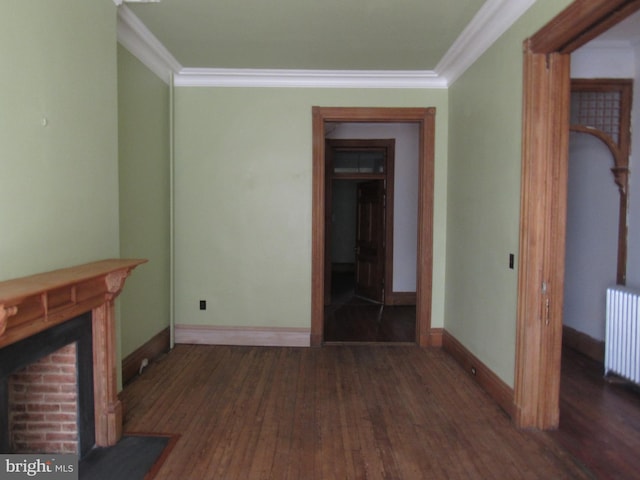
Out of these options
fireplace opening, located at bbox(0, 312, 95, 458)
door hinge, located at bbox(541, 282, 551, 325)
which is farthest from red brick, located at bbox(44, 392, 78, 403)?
door hinge, located at bbox(541, 282, 551, 325)

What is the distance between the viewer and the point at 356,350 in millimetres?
4375

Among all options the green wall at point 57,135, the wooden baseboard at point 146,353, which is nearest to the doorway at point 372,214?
the wooden baseboard at point 146,353

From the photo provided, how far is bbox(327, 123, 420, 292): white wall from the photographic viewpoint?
6586 mm

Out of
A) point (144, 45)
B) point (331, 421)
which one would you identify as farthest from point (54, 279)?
point (144, 45)

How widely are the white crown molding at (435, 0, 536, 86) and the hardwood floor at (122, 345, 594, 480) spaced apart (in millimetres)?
2739

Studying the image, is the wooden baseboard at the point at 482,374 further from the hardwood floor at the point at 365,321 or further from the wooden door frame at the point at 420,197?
the hardwood floor at the point at 365,321

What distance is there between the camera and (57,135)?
2.17 m

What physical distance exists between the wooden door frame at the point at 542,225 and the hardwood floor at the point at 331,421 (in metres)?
0.32

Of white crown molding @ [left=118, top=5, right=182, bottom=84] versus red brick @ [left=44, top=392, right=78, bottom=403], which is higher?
white crown molding @ [left=118, top=5, right=182, bottom=84]

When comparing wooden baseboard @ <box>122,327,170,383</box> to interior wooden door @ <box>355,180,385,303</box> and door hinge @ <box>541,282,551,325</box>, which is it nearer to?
door hinge @ <box>541,282,551,325</box>

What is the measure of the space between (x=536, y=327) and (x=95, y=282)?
2.63 meters

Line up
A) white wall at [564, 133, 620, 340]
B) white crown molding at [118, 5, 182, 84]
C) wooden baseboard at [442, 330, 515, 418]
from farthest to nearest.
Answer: white wall at [564, 133, 620, 340]
white crown molding at [118, 5, 182, 84]
wooden baseboard at [442, 330, 515, 418]

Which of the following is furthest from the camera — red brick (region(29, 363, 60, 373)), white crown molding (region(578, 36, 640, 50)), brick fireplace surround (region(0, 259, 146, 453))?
white crown molding (region(578, 36, 640, 50))

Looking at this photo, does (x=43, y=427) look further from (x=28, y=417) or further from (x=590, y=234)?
(x=590, y=234)
